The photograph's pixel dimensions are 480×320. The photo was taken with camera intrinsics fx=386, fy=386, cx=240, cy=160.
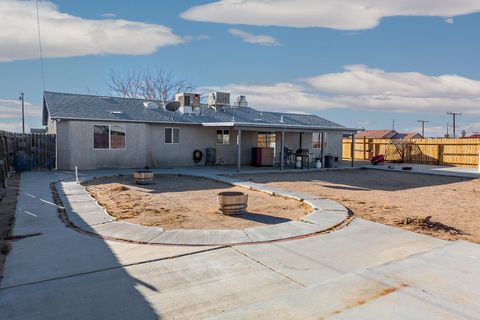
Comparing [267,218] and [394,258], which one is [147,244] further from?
[394,258]

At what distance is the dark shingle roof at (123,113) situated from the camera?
18.4 metres

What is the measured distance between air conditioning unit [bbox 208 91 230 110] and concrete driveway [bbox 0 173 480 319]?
19085mm

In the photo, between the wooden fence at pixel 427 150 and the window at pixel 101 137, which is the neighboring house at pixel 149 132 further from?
the wooden fence at pixel 427 150

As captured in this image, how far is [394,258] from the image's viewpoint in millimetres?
5652

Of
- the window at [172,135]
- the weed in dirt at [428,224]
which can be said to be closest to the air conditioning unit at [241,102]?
the window at [172,135]

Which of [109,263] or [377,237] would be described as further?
[377,237]

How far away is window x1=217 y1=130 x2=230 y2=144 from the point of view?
889 inches

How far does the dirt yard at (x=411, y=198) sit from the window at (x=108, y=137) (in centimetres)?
663

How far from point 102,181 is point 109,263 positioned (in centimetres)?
973

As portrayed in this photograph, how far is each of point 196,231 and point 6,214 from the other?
4764mm

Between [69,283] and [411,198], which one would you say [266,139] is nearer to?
[411,198]

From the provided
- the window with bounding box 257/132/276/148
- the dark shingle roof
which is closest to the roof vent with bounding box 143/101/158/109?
the dark shingle roof

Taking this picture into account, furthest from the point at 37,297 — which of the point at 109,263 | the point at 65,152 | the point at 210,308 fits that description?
the point at 65,152

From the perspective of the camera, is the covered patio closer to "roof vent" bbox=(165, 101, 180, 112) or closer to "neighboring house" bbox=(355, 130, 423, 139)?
"roof vent" bbox=(165, 101, 180, 112)
